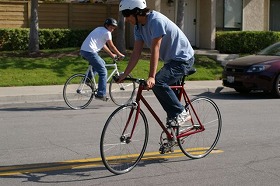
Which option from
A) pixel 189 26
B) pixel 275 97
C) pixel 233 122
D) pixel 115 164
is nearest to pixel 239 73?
pixel 275 97

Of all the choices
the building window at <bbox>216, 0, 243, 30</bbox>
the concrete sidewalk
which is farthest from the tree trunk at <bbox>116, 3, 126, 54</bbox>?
the building window at <bbox>216, 0, 243, 30</bbox>

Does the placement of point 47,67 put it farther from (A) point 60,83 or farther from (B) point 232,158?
(B) point 232,158

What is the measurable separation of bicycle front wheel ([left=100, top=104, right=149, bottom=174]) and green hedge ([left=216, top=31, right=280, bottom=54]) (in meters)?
16.3

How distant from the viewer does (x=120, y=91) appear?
13.1 m

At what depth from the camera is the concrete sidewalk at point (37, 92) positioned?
42.2ft

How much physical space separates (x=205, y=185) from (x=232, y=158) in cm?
132

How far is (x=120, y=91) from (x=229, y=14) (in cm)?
1251

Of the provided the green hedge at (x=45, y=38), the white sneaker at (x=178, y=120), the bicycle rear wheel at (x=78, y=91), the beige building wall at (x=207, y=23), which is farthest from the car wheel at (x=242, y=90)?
the green hedge at (x=45, y=38)

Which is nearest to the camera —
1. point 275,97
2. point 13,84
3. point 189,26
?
point 275,97

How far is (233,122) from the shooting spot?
9.81 m

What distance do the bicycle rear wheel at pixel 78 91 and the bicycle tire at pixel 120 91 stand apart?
0.74 metres

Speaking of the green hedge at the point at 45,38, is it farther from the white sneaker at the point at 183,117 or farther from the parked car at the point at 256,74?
the white sneaker at the point at 183,117

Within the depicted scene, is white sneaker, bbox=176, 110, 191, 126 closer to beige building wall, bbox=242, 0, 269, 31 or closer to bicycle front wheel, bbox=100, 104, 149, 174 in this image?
bicycle front wheel, bbox=100, 104, 149, 174

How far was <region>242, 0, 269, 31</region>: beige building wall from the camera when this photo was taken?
24438mm
